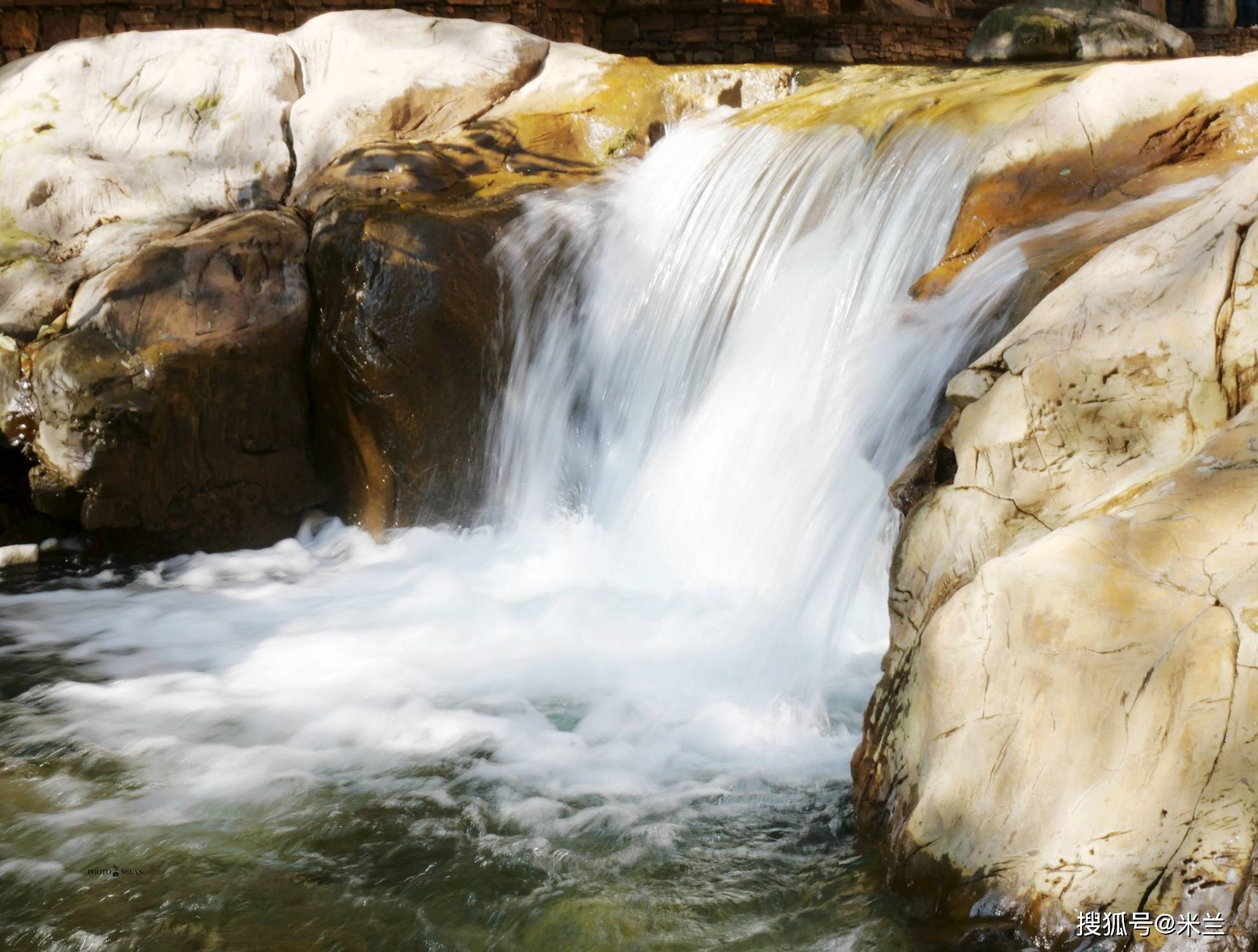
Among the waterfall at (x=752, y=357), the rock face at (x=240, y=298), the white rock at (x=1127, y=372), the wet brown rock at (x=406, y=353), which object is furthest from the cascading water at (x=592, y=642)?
the white rock at (x=1127, y=372)

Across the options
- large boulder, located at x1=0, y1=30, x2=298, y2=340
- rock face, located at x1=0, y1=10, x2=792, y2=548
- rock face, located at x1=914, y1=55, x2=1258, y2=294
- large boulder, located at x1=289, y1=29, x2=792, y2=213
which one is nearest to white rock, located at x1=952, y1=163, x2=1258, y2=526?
rock face, located at x1=914, y1=55, x2=1258, y2=294

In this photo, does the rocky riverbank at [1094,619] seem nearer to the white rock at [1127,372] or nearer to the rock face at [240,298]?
the white rock at [1127,372]

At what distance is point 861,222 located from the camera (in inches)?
208

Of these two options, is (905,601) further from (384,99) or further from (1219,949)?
(384,99)

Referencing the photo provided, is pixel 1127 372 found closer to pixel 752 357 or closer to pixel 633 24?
pixel 752 357

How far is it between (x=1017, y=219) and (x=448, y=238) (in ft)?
9.02

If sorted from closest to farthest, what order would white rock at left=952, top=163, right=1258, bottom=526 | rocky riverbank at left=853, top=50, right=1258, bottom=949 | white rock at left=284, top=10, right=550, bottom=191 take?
rocky riverbank at left=853, top=50, right=1258, bottom=949, white rock at left=952, top=163, right=1258, bottom=526, white rock at left=284, top=10, right=550, bottom=191

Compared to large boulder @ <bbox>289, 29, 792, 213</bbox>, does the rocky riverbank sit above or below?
below

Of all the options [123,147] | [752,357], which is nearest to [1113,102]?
[752,357]

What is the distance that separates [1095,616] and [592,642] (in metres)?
2.38

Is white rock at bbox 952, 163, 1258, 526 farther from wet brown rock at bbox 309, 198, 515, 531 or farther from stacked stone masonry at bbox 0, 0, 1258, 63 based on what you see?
stacked stone masonry at bbox 0, 0, 1258, 63

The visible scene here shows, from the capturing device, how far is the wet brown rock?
5715 millimetres

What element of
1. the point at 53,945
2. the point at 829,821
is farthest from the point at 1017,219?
the point at 53,945

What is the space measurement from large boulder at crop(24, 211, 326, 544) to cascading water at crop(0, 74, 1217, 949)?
13.9 inches
